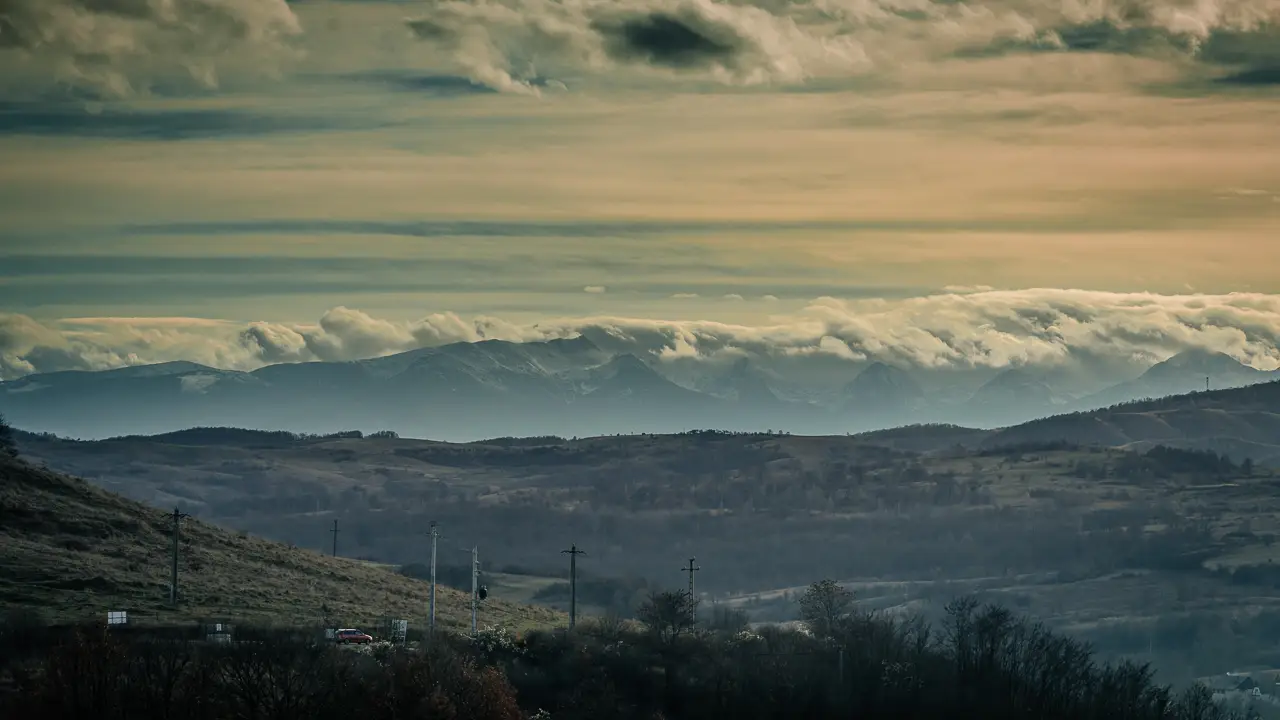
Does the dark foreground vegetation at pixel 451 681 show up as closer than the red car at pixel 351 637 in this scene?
Yes

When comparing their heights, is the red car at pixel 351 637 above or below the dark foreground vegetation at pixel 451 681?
above

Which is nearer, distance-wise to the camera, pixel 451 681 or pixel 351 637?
pixel 451 681

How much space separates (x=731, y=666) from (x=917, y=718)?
20059 millimetres

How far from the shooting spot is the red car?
16938 centimetres

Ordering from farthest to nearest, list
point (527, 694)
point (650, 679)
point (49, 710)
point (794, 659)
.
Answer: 1. point (794, 659)
2. point (650, 679)
3. point (527, 694)
4. point (49, 710)

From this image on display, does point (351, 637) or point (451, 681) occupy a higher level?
point (351, 637)

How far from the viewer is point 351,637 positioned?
560 feet

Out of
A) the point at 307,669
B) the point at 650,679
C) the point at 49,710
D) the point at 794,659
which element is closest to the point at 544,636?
the point at 650,679

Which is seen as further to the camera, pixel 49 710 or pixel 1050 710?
pixel 1050 710

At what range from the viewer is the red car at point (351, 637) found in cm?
16938

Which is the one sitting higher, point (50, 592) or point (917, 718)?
point (50, 592)

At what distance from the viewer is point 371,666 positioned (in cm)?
15025

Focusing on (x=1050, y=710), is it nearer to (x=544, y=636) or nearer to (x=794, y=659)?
(x=794, y=659)

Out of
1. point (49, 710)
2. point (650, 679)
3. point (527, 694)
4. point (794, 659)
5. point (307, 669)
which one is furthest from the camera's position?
point (794, 659)
